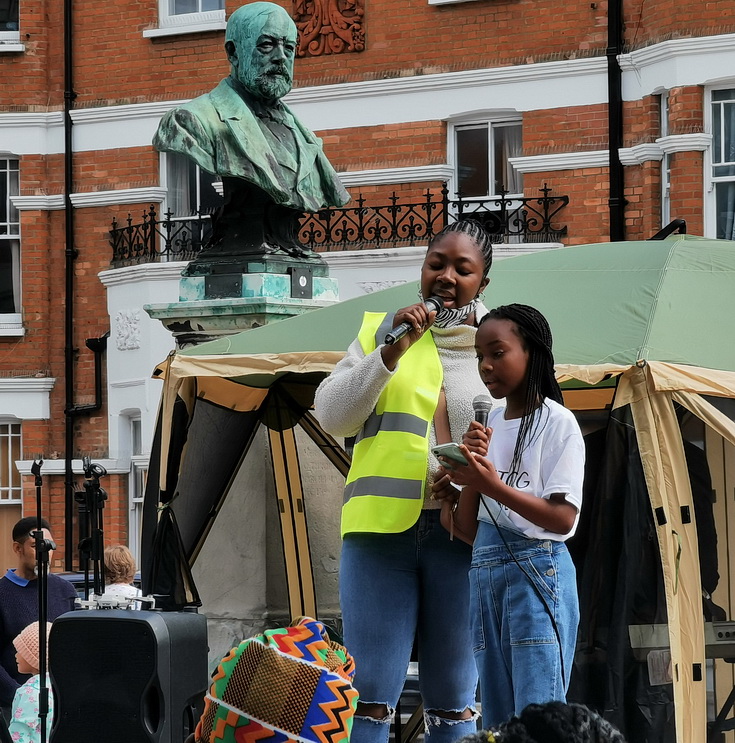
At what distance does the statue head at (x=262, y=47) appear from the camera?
25.5ft

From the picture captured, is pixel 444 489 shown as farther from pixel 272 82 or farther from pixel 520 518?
pixel 272 82

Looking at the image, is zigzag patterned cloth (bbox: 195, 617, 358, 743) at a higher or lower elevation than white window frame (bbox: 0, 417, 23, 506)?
higher

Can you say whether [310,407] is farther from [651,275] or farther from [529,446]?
[529,446]

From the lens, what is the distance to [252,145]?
8.14m

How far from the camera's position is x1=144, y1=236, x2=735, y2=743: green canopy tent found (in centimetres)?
586

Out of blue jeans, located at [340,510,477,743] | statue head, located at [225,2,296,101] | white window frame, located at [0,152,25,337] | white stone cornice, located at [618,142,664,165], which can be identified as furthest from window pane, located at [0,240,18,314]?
blue jeans, located at [340,510,477,743]

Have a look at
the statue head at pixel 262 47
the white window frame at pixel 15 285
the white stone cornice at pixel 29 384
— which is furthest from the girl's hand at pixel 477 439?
the white window frame at pixel 15 285

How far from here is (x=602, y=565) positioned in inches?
243

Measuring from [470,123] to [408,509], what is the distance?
44.3 ft

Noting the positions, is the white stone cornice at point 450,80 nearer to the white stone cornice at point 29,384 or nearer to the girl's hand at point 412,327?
the white stone cornice at point 29,384

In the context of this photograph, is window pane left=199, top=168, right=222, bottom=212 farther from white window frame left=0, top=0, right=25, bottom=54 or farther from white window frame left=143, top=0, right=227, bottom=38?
white window frame left=0, top=0, right=25, bottom=54

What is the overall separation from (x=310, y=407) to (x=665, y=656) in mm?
2538

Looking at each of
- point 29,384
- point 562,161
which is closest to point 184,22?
point 29,384

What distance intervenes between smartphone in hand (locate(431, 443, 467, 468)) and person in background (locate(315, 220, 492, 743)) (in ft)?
0.95
